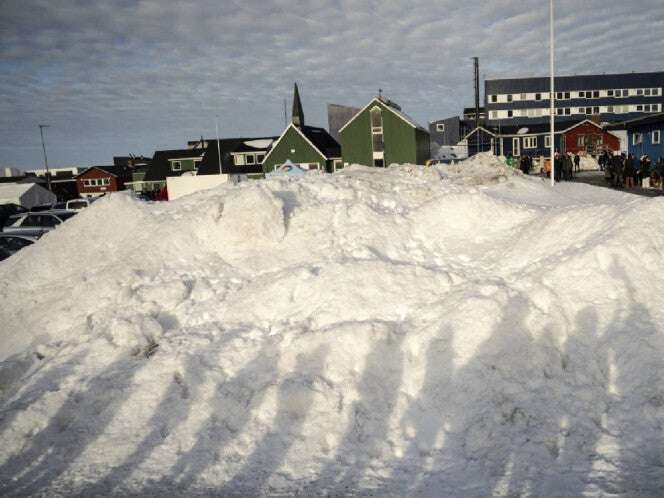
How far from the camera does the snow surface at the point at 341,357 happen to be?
424 centimetres

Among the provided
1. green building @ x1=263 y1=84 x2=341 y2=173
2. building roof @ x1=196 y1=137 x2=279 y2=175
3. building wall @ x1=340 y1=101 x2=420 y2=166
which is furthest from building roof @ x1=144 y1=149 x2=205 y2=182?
building wall @ x1=340 y1=101 x2=420 y2=166

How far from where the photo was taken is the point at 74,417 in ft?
16.6

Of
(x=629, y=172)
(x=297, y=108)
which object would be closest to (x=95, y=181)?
(x=297, y=108)

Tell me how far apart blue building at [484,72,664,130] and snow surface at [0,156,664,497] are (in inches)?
2801

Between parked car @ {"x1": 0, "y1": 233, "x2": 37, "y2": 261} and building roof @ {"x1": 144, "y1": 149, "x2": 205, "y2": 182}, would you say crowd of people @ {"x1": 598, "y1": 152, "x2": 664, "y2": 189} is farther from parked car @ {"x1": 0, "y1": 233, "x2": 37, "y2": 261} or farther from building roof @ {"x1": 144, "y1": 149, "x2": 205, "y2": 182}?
building roof @ {"x1": 144, "y1": 149, "x2": 205, "y2": 182}

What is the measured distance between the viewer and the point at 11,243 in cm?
1244

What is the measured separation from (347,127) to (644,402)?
132 feet

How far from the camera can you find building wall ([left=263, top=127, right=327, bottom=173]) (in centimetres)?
4419

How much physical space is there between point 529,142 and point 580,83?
79.4 ft

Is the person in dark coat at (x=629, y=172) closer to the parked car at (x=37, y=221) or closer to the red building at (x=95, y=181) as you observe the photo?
the parked car at (x=37, y=221)

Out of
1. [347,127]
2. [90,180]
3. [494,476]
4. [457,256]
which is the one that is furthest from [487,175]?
[90,180]

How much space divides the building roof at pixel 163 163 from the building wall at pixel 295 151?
17.8 m

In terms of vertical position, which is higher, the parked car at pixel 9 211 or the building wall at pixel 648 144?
the building wall at pixel 648 144

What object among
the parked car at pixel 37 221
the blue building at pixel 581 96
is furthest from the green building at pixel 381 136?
the blue building at pixel 581 96
